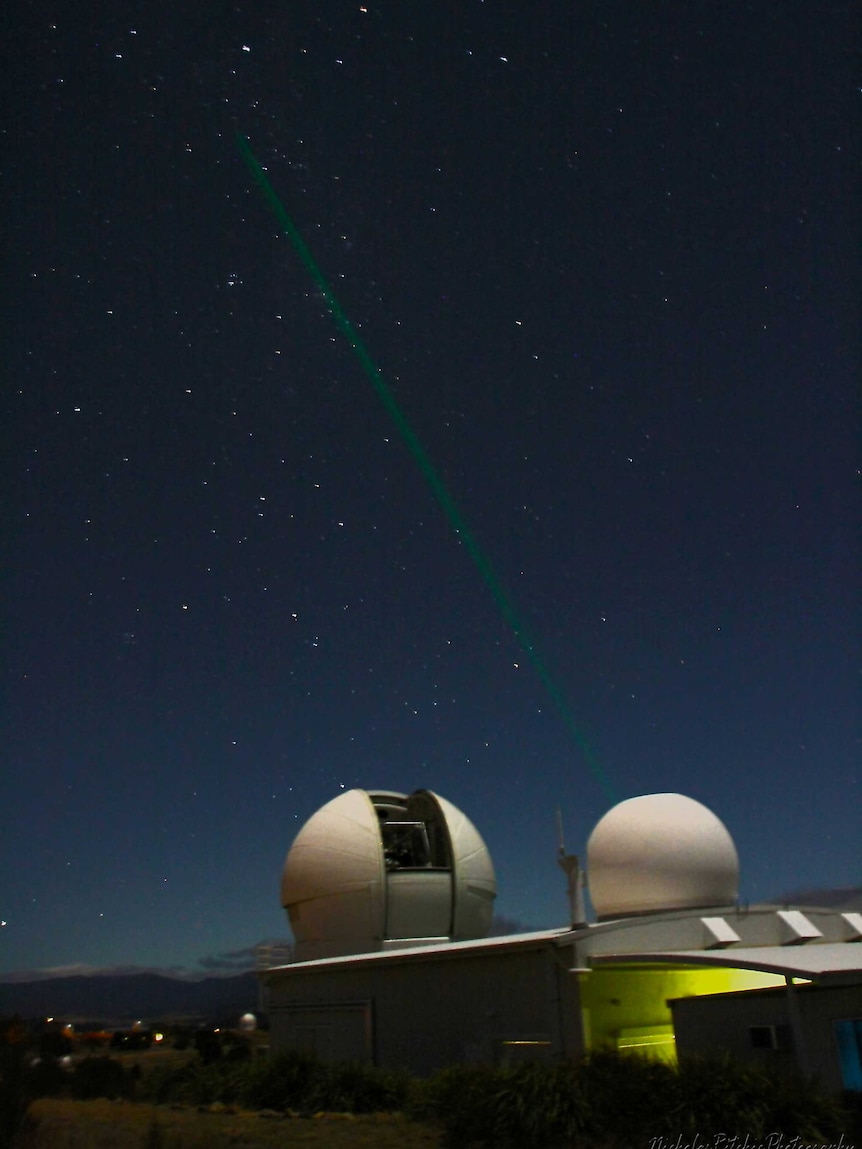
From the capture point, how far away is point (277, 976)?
20.0 metres

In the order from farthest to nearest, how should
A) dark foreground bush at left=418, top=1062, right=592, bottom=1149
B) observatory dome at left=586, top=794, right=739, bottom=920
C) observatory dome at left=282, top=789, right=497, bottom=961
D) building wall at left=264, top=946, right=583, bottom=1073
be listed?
observatory dome at left=282, top=789, right=497, bottom=961, observatory dome at left=586, top=794, right=739, bottom=920, building wall at left=264, top=946, right=583, bottom=1073, dark foreground bush at left=418, top=1062, right=592, bottom=1149

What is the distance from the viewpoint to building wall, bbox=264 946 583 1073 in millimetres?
13406

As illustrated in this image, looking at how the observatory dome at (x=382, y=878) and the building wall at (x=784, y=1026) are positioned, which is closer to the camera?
the building wall at (x=784, y=1026)

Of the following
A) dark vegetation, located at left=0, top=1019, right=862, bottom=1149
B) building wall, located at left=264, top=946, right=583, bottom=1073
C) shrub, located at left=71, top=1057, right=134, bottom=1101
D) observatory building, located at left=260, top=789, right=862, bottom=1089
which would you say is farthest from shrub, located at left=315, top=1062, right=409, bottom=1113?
shrub, located at left=71, top=1057, right=134, bottom=1101

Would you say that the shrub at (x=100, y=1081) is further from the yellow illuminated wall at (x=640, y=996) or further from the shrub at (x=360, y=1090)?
→ the yellow illuminated wall at (x=640, y=996)

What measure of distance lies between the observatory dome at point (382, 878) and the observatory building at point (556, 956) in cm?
3

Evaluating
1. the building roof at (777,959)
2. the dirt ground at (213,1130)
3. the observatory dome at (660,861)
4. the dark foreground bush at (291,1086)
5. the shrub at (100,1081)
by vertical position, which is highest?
the observatory dome at (660,861)

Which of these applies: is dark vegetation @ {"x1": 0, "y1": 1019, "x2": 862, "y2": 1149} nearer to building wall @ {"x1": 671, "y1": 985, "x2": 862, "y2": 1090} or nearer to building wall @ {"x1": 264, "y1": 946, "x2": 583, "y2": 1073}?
building wall @ {"x1": 671, "y1": 985, "x2": 862, "y2": 1090}

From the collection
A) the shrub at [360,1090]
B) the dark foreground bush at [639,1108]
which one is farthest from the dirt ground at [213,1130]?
the dark foreground bush at [639,1108]

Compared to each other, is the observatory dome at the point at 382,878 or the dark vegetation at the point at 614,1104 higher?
the observatory dome at the point at 382,878

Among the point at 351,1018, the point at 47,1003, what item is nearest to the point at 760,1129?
the point at 47,1003

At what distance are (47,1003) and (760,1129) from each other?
22.5 ft

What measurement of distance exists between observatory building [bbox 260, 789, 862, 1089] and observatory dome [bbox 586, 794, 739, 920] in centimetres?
3

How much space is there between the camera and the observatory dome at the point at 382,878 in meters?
19.7
